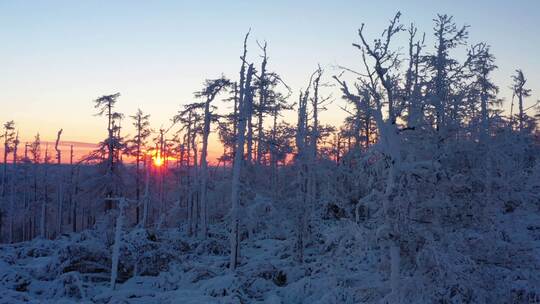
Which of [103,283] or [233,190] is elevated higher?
[233,190]

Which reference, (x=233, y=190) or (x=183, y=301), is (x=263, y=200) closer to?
(x=233, y=190)

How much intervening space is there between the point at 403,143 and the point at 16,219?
5641 centimetres

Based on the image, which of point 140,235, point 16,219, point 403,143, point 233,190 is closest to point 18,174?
point 16,219

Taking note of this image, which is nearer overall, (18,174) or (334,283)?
(334,283)

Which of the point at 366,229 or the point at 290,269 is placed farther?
the point at 290,269

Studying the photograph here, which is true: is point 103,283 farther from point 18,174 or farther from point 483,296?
point 18,174

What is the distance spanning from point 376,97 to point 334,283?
6986 mm

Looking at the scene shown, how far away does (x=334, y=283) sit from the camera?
1405 centimetres

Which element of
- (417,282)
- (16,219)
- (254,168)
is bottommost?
(16,219)

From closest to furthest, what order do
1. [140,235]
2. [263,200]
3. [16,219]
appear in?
[263,200] < [140,235] < [16,219]

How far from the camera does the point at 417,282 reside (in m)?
8.98

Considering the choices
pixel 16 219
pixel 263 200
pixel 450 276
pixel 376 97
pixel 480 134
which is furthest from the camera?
pixel 16 219

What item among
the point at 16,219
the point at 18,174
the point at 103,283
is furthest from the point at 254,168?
the point at 18,174

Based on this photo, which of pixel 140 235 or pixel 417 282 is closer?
pixel 417 282
